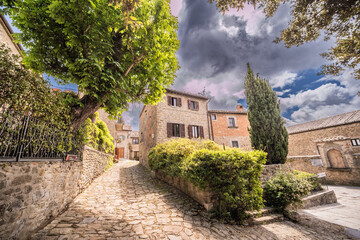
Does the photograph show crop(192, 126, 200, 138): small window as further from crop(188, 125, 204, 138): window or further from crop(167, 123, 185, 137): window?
crop(167, 123, 185, 137): window

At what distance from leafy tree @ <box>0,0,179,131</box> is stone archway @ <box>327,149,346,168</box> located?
783 inches

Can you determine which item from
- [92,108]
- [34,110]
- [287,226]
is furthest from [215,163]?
[34,110]

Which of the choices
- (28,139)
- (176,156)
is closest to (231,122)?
(176,156)

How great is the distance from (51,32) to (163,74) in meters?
3.40

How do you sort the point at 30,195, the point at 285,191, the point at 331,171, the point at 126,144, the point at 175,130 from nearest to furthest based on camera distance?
1. the point at 30,195
2. the point at 285,191
3. the point at 175,130
4. the point at 331,171
5. the point at 126,144

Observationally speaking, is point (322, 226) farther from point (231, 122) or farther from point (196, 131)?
point (231, 122)

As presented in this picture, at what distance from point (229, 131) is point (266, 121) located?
7101mm

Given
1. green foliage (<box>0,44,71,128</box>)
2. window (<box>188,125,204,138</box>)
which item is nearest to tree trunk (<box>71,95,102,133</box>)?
green foliage (<box>0,44,71,128</box>)

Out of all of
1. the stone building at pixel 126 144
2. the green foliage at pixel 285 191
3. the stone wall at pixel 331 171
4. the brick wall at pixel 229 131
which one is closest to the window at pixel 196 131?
the brick wall at pixel 229 131

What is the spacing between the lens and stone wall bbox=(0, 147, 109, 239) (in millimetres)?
2506

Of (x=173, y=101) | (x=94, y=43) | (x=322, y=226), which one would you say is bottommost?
(x=322, y=226)

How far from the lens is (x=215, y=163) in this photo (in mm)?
4715

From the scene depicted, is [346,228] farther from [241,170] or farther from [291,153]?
[291,153]

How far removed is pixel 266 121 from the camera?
10.4 meters
